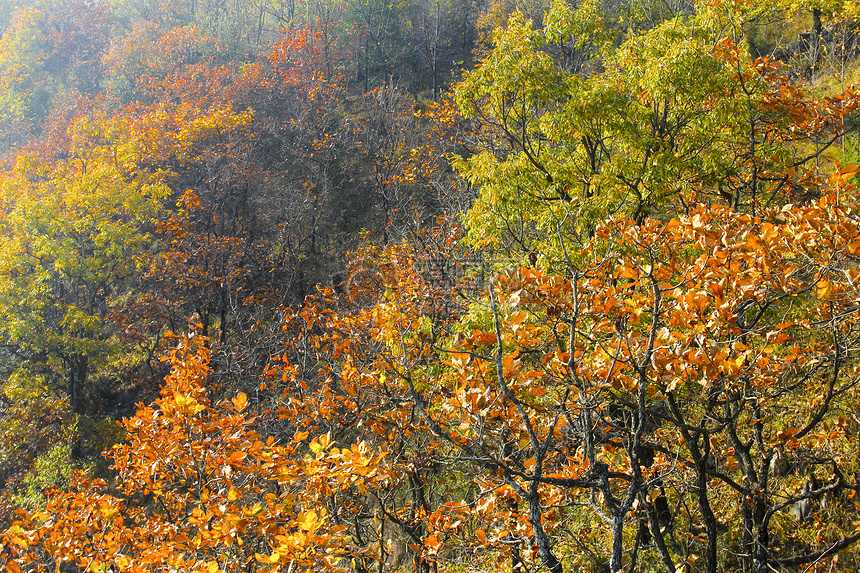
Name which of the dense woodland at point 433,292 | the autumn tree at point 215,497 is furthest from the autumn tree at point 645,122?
the autumn tree at point 215,497

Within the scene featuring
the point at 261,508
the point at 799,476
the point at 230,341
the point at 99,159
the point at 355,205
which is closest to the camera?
the point at 261,508

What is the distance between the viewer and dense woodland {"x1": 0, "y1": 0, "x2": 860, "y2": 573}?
252 centimetres

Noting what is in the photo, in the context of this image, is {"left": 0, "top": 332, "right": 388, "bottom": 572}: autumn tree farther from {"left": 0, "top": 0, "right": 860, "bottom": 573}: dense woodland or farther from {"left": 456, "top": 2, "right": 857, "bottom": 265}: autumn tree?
{"left": 456, "top": 2, "right": 857, "bottom": 265}: autumn tree

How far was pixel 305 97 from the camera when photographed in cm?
1880

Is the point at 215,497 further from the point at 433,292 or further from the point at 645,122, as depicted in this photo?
the point at 645,122

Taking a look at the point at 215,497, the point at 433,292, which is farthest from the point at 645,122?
the point at 215,497

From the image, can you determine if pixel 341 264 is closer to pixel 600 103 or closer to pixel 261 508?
pixel 600 103

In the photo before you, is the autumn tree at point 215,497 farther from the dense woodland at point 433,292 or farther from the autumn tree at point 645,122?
the autumn tree at point 645,122

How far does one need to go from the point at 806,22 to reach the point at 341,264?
15367 mm

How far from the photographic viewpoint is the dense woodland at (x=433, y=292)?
252 cm

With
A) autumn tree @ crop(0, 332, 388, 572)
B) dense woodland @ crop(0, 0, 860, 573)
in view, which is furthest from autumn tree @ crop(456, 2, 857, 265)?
autumn tree @ crop(0, 332, 388, 572)

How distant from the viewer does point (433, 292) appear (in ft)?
20.6

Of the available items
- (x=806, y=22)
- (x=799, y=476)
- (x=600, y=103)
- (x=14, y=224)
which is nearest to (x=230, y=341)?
(x=14, y=224)

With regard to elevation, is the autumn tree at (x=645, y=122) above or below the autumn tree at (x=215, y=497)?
above
